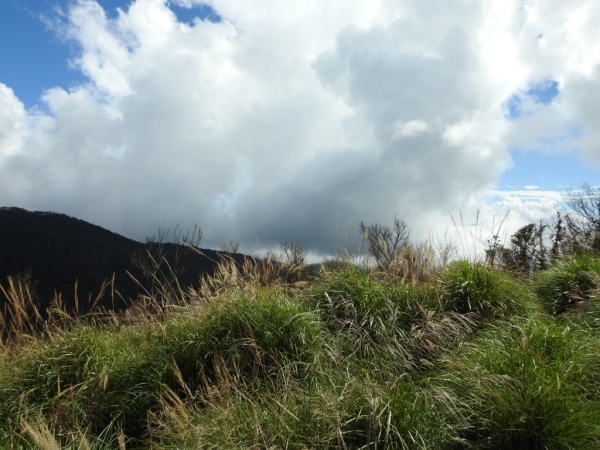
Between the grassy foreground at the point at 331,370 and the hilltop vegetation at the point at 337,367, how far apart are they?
15 mm

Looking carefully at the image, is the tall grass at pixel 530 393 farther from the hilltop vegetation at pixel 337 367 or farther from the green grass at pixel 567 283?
the green grass at pixel 567 283

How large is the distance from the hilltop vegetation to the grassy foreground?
2 cm

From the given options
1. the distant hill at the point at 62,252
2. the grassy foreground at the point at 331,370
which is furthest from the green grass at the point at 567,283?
the distant hill at the point at 62,252

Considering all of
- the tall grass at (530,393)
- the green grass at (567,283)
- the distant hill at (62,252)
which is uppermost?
the distant hill at (62,252)

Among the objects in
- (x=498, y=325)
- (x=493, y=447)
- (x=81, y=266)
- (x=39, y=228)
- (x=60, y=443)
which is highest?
(x=39, y=228)

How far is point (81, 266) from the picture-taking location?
33.9 m

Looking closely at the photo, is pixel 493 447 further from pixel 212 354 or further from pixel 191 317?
pixel 191 317

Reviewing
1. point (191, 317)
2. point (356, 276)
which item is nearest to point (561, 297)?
point (356, 276)

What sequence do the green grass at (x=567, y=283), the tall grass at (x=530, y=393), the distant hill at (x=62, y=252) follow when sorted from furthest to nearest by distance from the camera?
1. the distant hill at (x=62, y=252)
2. the green grass at (x=567, y=283)
3. the tall grass at (x=530, y=393)

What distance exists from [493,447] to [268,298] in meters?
2.40

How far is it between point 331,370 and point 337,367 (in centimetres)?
9

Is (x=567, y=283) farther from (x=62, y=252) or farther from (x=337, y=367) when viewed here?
(x=62, y=252)

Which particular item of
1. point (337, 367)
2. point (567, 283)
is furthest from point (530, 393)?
point (567, 283)

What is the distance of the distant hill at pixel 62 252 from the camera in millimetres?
32344
